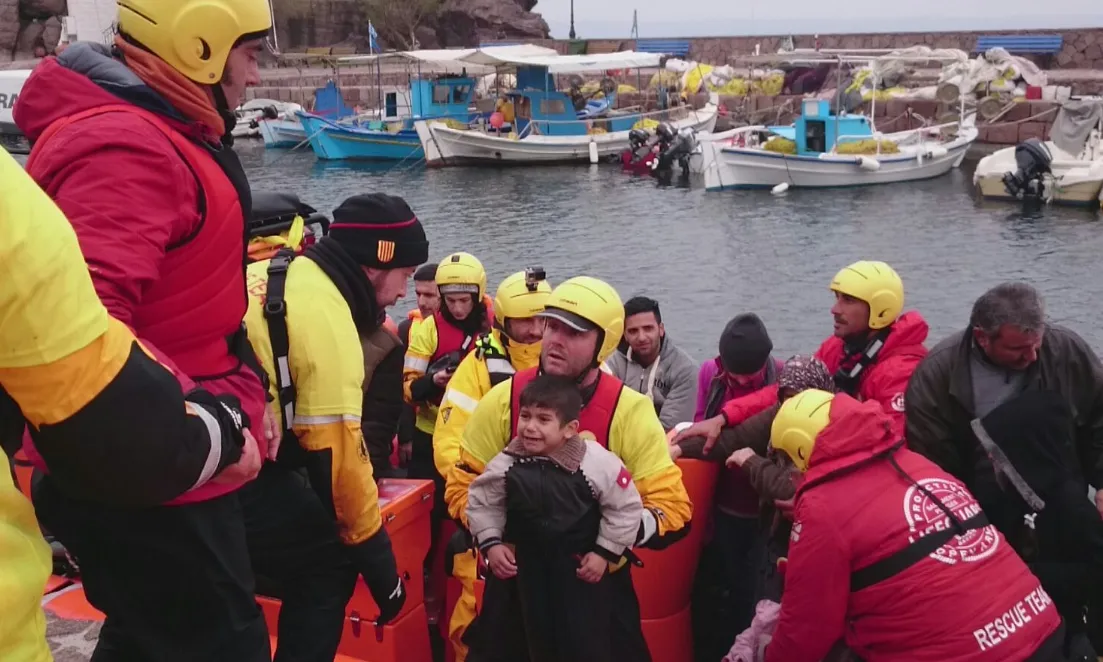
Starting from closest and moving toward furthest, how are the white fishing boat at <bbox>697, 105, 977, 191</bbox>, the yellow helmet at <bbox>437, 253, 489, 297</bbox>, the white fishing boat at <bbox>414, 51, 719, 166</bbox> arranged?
the yellow helmet at <bbox>437, 253, 489, 297</bbox> < the white fishing boat at <bbox>697, 105, 977, 191</bbox> < the white fishing boat at <bbox>414, 51, 719, 166</bbox>

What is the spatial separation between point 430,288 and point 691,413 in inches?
74.6

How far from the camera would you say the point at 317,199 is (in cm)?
3109

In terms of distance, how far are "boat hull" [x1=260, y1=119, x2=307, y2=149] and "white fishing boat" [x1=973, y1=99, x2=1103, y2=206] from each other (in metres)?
27.9

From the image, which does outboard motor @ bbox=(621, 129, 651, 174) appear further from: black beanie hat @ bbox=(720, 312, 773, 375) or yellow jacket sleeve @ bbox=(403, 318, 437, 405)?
black beanie hat @ bbox=(720, 312, 773, 375)

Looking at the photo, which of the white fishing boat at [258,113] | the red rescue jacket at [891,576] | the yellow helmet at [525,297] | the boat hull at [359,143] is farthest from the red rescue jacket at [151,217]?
the white fishing boat at [258,113]

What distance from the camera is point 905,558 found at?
3.04 meters

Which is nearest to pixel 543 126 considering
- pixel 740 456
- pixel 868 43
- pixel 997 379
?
pixel 868 43

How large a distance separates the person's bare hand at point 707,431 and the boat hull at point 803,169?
993 inches

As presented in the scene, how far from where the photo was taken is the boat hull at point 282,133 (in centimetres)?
4441

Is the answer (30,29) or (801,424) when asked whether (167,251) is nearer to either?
(801,424)

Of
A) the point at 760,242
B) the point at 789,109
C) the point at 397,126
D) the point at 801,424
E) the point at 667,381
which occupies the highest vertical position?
the point at 801,424

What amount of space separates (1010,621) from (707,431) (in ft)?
5.59

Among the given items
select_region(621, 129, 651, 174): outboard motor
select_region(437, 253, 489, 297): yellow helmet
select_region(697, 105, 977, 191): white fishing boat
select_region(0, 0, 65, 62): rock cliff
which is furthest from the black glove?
select_region(0, 0, 65, 62): rock cliff

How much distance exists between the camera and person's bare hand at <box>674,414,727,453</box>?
178 inches
